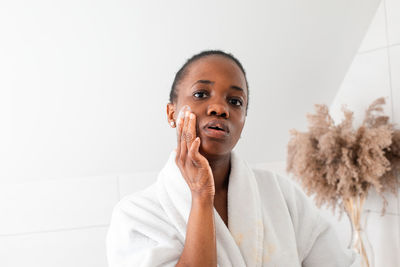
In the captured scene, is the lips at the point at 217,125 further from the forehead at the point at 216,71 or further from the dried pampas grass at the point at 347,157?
the dried pampas grass at the point at 347,157

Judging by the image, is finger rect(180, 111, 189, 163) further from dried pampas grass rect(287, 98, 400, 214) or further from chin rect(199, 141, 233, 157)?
dried pampas grass rect(287, 98, 400, 214)

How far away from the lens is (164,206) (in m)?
0.84

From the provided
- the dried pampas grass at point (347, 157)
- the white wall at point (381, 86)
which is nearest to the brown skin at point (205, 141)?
the dried pampas grass at point (347, 157)

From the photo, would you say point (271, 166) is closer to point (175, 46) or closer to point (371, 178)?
point (371, 178)

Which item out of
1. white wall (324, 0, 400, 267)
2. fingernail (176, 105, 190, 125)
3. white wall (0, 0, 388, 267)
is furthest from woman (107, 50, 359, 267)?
white wall (324, 0, 400, 267)

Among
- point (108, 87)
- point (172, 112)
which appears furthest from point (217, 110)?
point (108, 87)

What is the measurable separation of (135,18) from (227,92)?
588 millimetres

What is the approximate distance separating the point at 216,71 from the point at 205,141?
155 mm

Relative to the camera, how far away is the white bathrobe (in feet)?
2.62

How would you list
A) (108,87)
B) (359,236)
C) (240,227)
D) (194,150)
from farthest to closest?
(359,236) → (108,87) → (240,227) → (194,150)

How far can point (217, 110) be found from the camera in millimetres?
811

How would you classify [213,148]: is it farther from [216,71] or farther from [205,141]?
[216,71]

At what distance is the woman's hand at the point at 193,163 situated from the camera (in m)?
0.76

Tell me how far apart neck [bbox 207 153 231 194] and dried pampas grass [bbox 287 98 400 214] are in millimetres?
589
